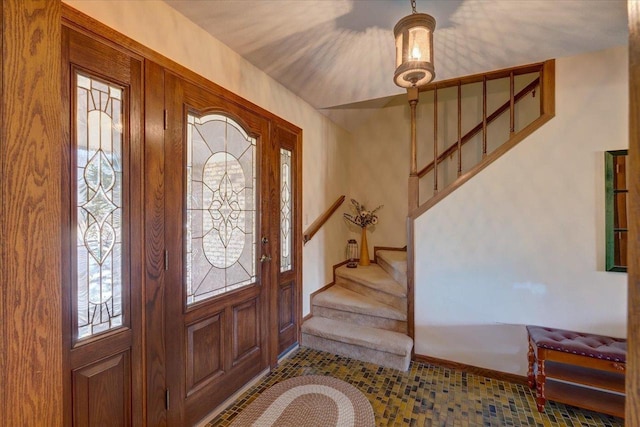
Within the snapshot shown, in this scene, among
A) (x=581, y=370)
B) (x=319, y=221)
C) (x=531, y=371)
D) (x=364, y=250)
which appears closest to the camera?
(x=581, y=370)

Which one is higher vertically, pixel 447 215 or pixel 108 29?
pixel 108 29

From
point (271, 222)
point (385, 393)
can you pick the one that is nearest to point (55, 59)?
point (271, 222)

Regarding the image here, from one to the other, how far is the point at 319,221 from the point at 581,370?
95.7 inches

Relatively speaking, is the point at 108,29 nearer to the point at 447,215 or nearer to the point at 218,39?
the point at 218,39

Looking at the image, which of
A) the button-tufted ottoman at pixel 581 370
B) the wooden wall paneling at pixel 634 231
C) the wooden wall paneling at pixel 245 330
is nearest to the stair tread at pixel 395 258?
the button-tufted ottoman at pixel 581 370

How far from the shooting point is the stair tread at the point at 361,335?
2469mm

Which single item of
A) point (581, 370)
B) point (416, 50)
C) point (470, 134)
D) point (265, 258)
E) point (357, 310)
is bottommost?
point (581, 370)

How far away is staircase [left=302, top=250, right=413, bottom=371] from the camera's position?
251 centimetres

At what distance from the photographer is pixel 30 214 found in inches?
27.0

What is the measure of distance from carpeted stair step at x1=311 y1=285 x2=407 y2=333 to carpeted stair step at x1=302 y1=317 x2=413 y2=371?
0.07 m

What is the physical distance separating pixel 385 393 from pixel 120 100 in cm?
248

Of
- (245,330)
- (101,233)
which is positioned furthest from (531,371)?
(101,233)

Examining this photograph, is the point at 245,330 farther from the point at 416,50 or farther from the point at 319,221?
the point at 416,50

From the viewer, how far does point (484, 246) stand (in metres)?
2.41
